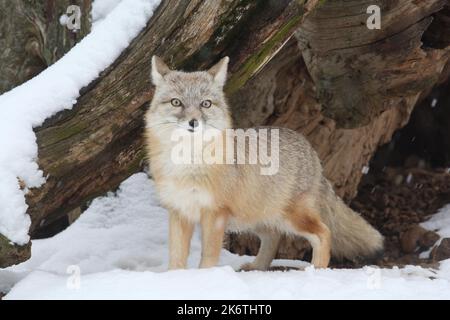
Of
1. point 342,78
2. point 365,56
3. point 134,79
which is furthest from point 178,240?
point 365,56

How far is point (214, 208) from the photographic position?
4609 millimetres

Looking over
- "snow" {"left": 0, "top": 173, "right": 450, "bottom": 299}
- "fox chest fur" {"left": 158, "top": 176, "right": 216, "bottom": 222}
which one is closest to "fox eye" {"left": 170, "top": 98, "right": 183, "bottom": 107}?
"fox chest fur" {"left": 158, "top": 176, "right": 216, "bottom": 222}

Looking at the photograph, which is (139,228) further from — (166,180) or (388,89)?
(388,89)

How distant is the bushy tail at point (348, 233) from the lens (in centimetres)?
559

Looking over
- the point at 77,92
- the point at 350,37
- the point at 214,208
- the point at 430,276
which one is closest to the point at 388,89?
the point at 350,37

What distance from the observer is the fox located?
15.1ft

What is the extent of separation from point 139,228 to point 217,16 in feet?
7.82

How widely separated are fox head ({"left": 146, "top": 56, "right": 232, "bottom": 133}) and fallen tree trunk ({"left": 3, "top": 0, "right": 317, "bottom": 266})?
0.21 meters

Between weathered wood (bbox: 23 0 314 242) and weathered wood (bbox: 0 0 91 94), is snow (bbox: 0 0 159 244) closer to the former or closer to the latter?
weathered wood (bbox: 23 0 314 242)

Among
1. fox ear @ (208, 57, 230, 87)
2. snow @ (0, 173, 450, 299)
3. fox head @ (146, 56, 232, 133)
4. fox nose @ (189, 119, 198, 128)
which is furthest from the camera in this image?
fox ear @ (208, 57, 230, 87)

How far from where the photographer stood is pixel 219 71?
4.71 m

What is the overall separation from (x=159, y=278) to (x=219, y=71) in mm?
1585

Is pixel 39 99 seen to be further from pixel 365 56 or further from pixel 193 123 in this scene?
pixel 365 56

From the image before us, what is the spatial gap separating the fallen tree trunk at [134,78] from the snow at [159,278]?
63 cm
